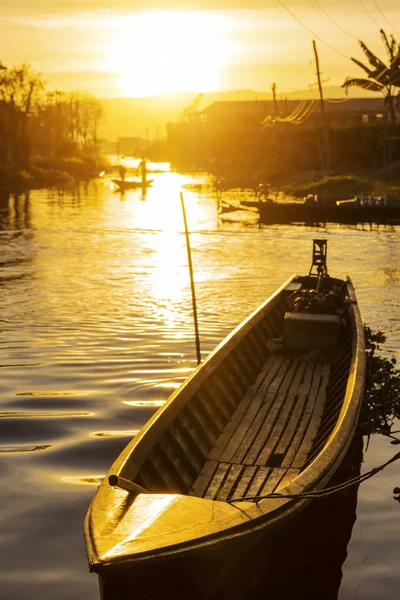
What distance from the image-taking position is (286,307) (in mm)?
20125

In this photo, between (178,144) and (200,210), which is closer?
(200,210)

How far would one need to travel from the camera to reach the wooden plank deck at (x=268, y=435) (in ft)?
33.8

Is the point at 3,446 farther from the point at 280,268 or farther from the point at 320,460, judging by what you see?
the point at 280,268

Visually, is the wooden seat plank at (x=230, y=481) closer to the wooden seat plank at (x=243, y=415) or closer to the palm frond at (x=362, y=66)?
the wooden seat plank at (x=243, y=415)

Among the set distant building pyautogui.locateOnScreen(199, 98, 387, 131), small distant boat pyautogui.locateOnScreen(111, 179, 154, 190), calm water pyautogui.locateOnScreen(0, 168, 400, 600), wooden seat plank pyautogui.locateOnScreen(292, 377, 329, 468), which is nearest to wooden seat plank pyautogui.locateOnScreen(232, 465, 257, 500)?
wooden seat plank pyautogui.locateOnScreen(292, 377, 329, 468)

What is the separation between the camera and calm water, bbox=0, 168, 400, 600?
1039 centimetres

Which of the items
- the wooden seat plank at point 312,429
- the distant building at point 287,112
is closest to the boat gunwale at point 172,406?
the wooden seat plank at point 312,429

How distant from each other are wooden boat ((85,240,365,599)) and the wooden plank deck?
2 centimetres

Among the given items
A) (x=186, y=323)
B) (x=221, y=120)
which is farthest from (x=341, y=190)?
(x=221, y=120)

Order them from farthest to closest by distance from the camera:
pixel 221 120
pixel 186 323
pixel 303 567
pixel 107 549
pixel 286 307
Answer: pixel 221 120 < pixel 186 323 < pixel 286 307 < pixel 303 567 < pixel 107 549

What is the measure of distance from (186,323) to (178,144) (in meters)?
160

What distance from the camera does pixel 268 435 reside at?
1228 cm

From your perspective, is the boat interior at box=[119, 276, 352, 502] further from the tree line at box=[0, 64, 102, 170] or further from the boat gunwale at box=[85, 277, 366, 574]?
the tree line at box=[0, 64, 102, 170]

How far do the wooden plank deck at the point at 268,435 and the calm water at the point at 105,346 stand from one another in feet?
3.94
